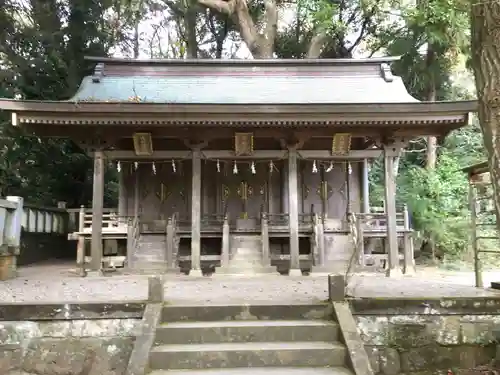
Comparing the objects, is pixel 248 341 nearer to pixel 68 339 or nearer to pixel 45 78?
pixel 68 339

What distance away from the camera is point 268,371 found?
4738mm

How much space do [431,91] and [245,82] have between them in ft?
28.8

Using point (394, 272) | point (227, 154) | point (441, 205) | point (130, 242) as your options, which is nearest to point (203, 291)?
point (130, 242)

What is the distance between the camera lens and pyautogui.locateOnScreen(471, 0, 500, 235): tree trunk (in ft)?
13.9

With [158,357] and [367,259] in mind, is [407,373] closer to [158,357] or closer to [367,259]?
[158,357]

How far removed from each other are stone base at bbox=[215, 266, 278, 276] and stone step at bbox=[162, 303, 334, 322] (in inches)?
201

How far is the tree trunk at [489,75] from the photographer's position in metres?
4.25

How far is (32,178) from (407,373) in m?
16.3

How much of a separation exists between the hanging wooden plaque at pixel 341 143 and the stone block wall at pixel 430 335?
Result: 5.88 m

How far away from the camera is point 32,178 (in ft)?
57.5

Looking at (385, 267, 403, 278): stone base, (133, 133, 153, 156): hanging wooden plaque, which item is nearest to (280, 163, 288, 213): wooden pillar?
(385, 267, 403, 278): stone base

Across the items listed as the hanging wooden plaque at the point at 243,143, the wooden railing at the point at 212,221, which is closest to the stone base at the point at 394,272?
the hanging wooden plaque at the point at 243,143

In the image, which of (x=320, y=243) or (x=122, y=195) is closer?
(x=320, y=243)

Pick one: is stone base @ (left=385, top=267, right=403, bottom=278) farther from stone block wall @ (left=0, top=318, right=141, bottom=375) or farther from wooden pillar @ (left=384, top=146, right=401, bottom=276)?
stone block wall @ (left=0, top=318, right=141, bottom=375)
